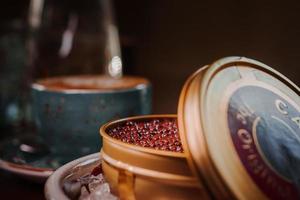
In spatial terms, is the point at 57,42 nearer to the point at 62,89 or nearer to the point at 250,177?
the point at 62,89

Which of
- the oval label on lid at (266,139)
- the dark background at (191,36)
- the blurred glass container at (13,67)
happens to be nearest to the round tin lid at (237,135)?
the oval label on lid at (266,139)

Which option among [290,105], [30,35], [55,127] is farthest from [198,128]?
[30,35]

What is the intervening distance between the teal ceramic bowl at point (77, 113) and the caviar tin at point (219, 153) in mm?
394

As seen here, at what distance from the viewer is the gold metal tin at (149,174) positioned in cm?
53

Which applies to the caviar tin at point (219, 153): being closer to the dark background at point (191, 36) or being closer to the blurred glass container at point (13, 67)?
the dark background at point (191, 36)

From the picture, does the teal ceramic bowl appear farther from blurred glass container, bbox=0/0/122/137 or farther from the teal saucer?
blurred glass container, bbox=0/0/122/137

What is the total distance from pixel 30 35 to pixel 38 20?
0.07 m

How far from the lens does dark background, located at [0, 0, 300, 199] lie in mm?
1316

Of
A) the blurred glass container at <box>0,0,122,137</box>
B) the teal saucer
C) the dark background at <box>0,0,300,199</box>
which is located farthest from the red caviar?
the blurred glass container at <box>0,0,122,137</box>

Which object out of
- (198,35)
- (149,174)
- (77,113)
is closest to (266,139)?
(149,174)

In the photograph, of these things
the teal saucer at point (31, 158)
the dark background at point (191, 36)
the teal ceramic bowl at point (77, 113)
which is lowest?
the teal saucer at point (31, 158)

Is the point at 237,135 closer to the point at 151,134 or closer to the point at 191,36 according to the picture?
the point at 151,134

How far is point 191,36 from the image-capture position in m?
1.65

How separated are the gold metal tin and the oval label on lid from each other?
0.08 meters
